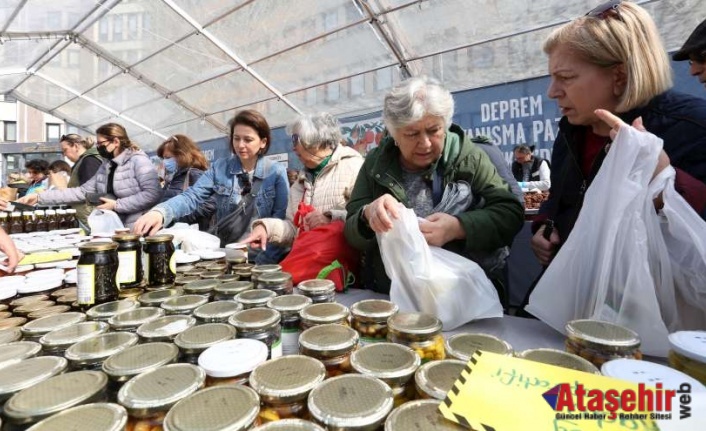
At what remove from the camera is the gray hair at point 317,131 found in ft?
6.95

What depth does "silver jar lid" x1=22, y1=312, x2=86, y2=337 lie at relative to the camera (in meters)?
0.88

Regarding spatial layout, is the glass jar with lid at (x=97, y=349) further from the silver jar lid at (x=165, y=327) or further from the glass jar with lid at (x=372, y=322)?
the glass jar with lid at (x=372, y=322)

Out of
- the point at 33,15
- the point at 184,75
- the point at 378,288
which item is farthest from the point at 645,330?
the point at 33,15

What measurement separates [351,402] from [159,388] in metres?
0.32

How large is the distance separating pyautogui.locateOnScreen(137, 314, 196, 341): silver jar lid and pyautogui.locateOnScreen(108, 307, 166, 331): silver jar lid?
Answer: 0.04 meters

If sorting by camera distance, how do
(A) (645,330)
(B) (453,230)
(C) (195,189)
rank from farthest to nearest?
(C) (195,189)
(B) (453,230)
(A) (645,330)

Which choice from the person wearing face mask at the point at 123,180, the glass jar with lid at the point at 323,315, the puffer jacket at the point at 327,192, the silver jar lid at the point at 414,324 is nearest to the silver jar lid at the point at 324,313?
the glass jar with lid at the point at 323,315

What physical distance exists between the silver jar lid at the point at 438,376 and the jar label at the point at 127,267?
3.66 feet

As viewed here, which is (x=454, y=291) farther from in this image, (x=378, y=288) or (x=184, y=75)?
(x=184, y=75)

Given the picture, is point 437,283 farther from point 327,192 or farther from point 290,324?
point 327,192

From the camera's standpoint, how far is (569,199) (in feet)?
4.03

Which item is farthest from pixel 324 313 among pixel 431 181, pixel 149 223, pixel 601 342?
pixel 149 223

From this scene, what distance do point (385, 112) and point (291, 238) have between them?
905 millimetres

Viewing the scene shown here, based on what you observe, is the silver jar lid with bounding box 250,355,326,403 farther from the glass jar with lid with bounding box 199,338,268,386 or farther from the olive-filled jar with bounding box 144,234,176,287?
the olive-filled jar with bounding box 144,234,176,287
